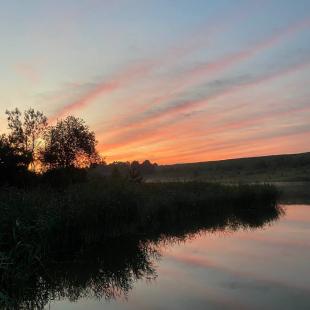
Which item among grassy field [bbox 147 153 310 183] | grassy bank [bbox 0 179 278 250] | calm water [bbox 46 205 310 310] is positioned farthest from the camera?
grassy field [bbox 147 153 310 183]

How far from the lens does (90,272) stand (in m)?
13.8

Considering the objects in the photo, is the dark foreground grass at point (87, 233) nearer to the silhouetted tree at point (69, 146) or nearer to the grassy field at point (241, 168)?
the silhouetted tree at point (69, 146)

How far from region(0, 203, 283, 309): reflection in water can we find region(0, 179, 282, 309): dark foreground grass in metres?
0.03

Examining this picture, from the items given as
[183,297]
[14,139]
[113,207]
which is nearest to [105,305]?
[183,297]

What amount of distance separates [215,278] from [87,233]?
6.55m

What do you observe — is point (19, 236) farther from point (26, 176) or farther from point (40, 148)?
point (40, 148)

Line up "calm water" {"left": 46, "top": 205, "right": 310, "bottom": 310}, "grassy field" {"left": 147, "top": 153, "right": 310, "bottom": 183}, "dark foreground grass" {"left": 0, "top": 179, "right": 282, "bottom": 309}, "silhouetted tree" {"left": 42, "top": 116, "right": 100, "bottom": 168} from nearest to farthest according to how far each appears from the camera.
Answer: "calm water" {"left": 46, "top": 205, "right": 310, "bottom": 310}, "dark foreground grass" {"left": 0, "top": 179, "right": 282, "bottom": 309}, "silhouetted tree" {"left": 42, "top": 116, "right": 100, "bottom": 168}, "grassy field" {"left": 147, "top": 153, "right": 310, "bottom": 183}

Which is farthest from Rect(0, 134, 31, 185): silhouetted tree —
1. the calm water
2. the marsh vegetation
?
the calm water

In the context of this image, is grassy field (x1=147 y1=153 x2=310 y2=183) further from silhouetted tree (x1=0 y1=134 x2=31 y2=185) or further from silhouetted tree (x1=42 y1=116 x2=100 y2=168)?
silhouetted tree (x1=0 y1=134 x2=31 y2=185)

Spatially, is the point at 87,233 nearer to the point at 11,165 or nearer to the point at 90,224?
the point at 90,224

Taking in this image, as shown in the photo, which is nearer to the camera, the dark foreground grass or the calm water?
the calm water

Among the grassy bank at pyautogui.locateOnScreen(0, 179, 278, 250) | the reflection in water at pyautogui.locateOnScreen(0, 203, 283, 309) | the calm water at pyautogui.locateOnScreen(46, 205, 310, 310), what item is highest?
the grassy bank at pyautogui.locateOnScreen(0, 179, 278, 250)

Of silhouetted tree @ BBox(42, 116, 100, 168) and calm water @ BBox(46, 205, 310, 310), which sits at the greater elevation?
silhouetted tree @ BBox(42, 116, 100, 168)

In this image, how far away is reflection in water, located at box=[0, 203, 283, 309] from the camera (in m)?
10.9
